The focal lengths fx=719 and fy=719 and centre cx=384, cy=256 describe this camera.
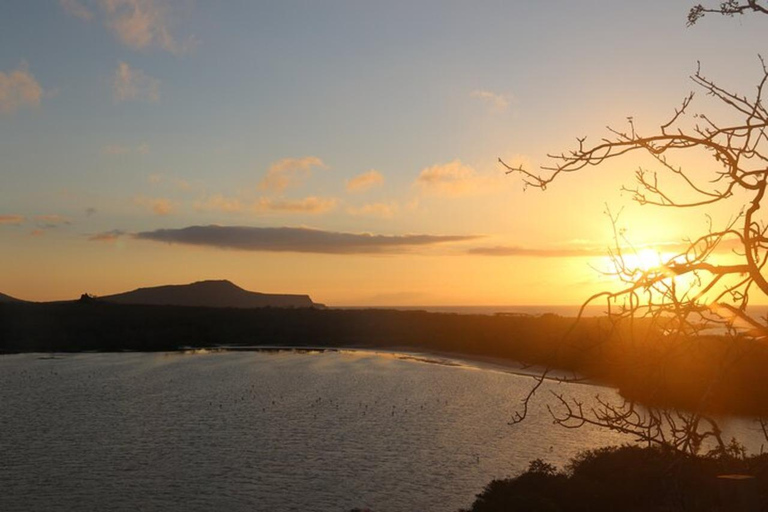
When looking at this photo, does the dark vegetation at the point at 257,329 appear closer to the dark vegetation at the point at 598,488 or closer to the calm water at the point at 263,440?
the calm water at the point at 263,440

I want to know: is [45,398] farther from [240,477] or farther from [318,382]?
[240,477]

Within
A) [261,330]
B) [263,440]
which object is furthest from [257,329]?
[263,440]

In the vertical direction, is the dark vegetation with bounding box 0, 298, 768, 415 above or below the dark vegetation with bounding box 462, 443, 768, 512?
above

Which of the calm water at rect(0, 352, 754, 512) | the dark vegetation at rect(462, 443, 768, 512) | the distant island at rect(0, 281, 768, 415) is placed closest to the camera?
the dark vegetation at rect(462, 443, 768, 512)

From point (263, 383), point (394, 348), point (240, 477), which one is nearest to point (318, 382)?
point (263, 383)

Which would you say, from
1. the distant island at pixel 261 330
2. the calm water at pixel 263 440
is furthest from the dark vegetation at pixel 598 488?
the distant island at pixel 261 330

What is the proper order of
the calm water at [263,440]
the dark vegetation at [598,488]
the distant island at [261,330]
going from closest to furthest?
the dark vegetation at [598,488]
the calm water at [263,440]
the distant island at [261,330]

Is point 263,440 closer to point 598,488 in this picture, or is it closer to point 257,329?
point 598,488

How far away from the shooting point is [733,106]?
6660 mm

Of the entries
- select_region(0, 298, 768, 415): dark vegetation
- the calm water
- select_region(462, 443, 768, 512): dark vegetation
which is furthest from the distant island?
select_region(462, 443, 768, 512): dark vegetation

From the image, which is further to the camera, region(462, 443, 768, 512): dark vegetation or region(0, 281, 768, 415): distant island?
region(0, 281, 768, 415): distant island

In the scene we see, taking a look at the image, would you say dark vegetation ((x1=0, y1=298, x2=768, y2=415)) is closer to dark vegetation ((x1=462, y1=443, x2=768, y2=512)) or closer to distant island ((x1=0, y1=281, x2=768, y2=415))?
A: distant island ((x1=0, y1=281, x2=768, y2=415))

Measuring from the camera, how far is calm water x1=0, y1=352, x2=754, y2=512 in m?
26.1

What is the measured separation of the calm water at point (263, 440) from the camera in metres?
26.1
